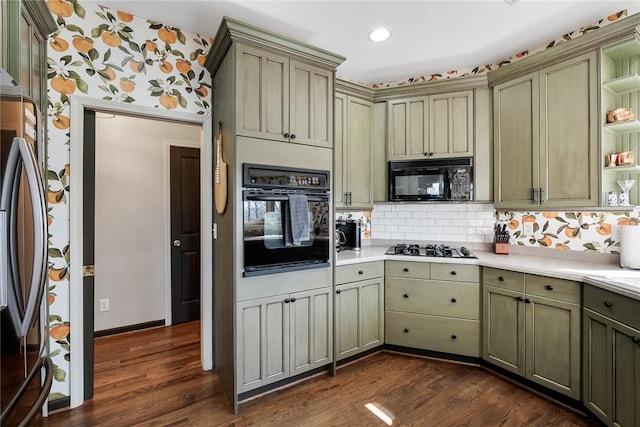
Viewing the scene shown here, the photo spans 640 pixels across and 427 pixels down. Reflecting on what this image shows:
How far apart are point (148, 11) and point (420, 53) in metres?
2.19

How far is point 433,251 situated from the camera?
9.50ft

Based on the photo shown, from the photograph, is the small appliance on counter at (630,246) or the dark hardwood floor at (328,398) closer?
the dark hardwood floor at (328,398)

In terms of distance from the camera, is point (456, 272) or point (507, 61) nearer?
point (456, 272)

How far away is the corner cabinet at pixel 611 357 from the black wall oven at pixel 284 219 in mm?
1711

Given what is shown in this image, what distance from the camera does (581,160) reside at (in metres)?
2.29

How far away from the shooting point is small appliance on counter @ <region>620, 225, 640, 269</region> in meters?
2.11

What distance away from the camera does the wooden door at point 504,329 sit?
2318 mm

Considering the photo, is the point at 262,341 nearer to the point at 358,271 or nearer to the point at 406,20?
the point at 358,271

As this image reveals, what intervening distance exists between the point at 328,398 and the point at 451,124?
8.35 ft

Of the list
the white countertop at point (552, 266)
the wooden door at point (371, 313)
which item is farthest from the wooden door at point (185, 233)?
the wooden door at point (371, 313)

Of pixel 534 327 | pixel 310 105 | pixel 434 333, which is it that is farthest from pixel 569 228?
pixel 310 105

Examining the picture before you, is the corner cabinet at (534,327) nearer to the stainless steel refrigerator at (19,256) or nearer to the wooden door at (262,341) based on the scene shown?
the wooden door at (262,341)

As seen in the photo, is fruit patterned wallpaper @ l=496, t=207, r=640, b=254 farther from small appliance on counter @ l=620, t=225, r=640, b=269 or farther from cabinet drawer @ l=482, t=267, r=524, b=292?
cabinet drawer @ l=482, t=267, r=524, b=292

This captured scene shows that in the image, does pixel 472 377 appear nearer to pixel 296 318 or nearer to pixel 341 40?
pixel 296 318
